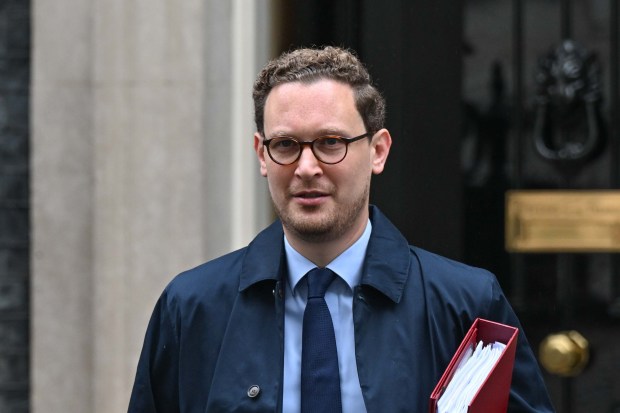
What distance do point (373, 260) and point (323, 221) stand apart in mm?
179

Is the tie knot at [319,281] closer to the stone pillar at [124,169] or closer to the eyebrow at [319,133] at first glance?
the eyebrow at [319,133]

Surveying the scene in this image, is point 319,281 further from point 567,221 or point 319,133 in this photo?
point 567,221

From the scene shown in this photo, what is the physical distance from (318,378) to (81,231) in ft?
9.09

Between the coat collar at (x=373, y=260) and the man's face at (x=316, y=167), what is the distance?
4.0 inches

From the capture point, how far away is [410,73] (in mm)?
4840

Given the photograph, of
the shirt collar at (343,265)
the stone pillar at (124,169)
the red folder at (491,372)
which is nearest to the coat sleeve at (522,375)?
the red folder at (491,372)

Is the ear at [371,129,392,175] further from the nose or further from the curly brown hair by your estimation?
the nose

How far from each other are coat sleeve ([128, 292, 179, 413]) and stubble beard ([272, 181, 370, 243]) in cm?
36

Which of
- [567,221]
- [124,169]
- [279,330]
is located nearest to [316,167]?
[279,330]

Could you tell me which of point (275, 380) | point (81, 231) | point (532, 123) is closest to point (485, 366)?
point (275, 380)

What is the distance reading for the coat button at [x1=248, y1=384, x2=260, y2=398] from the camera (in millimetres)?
2400

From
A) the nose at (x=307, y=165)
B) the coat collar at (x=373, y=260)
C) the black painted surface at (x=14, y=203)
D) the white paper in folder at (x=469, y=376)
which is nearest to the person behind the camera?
the white paper in folder at (x=469, y=376)

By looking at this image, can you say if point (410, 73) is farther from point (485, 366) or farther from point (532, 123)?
point (485, 366)

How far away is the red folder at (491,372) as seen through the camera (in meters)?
2.15
